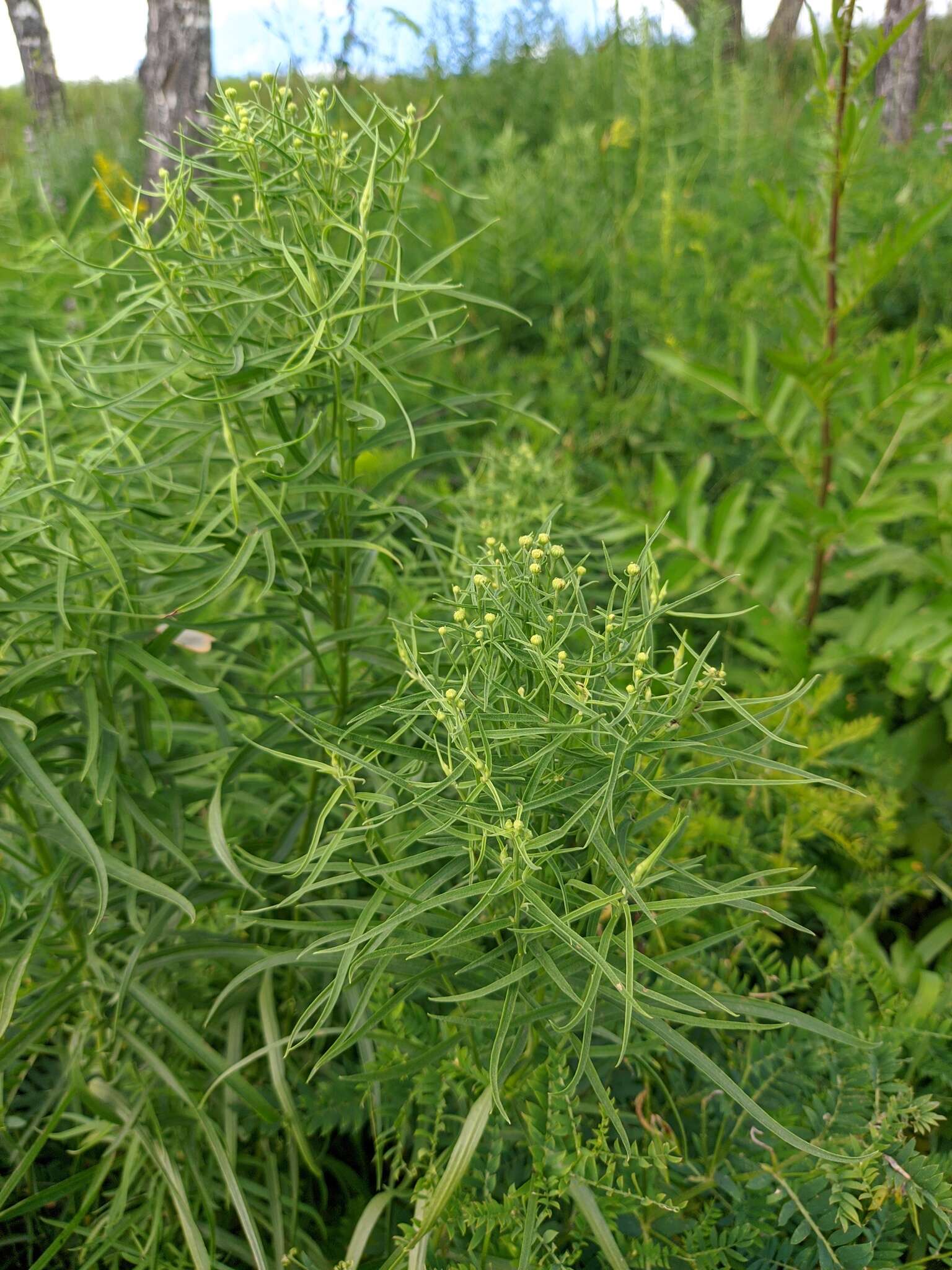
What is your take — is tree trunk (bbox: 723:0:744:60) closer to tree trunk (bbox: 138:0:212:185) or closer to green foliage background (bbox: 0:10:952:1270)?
tree trunk (bbox: 138:0:212:185)

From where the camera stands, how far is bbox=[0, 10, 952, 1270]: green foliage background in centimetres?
81

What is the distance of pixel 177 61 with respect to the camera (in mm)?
2645

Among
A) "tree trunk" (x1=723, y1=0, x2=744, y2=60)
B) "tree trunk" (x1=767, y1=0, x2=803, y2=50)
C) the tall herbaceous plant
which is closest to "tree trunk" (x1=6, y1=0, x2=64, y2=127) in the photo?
the tall herbaceous plant

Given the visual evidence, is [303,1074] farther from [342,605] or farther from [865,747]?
[865,747]

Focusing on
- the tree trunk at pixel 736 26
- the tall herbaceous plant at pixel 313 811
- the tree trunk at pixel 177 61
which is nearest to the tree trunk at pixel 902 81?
the tree trunk at pixel 736 26

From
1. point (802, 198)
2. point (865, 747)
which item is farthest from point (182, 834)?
point (802, 198)

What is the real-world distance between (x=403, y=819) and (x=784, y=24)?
8415mm

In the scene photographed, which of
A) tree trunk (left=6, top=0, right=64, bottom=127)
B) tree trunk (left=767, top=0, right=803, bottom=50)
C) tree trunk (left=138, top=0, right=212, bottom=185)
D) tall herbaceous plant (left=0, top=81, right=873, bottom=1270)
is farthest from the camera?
tree trunk (left=767, top=0, right=803, bottom=50)

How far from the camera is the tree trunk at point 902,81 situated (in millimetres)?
4344

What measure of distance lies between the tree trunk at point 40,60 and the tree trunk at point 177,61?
151 cm

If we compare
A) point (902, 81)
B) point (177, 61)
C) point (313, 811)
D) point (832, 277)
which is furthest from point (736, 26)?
point (313, 811)

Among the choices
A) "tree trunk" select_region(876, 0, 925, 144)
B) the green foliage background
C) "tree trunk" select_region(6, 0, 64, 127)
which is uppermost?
"tree trunk" select_region(6, 0, 64, 127)

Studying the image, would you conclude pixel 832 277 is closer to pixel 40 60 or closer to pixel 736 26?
pixel 40 60

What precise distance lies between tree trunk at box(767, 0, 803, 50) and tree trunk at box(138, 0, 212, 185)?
550 cm
